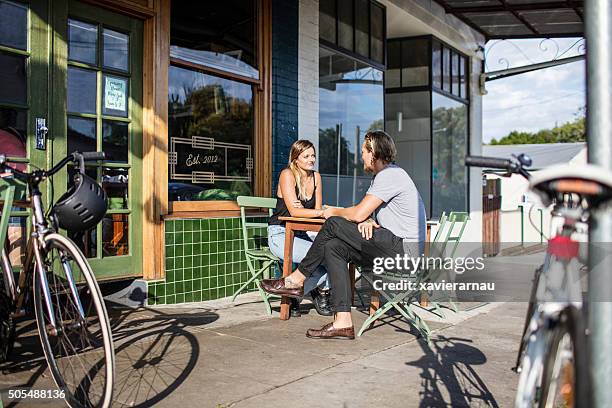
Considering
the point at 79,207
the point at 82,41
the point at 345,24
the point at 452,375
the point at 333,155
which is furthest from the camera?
the point at 345,24

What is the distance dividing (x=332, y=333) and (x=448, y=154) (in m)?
7.81

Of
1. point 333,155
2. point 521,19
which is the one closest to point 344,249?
point 333,155

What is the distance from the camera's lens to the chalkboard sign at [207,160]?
5449 millimetres

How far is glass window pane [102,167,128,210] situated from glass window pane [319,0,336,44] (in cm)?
342

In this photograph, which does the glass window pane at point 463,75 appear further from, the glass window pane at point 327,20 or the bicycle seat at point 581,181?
the bicycle seat at point 581,181

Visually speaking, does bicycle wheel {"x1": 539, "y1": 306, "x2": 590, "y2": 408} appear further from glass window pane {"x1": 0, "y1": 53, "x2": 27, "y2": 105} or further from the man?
glass window pane {"x1": 0, "y1": 53, "x2": 27, "y2": 105}

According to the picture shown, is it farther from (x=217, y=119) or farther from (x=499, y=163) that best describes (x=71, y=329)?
(x=217, y=119)

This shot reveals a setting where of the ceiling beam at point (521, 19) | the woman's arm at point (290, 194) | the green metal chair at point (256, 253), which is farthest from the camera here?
the ceiling beam at point (521, 19)

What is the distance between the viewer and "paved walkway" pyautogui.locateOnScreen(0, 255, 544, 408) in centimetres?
310

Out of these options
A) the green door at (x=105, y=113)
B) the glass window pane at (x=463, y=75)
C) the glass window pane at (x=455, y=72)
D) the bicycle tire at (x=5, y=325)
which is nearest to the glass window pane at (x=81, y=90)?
the green door at (x=105, y=113)

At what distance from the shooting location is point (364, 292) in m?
6.52

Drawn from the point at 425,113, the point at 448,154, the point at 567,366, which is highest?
the point at 425,113

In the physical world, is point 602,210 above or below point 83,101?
below

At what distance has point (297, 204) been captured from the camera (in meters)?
4.96
